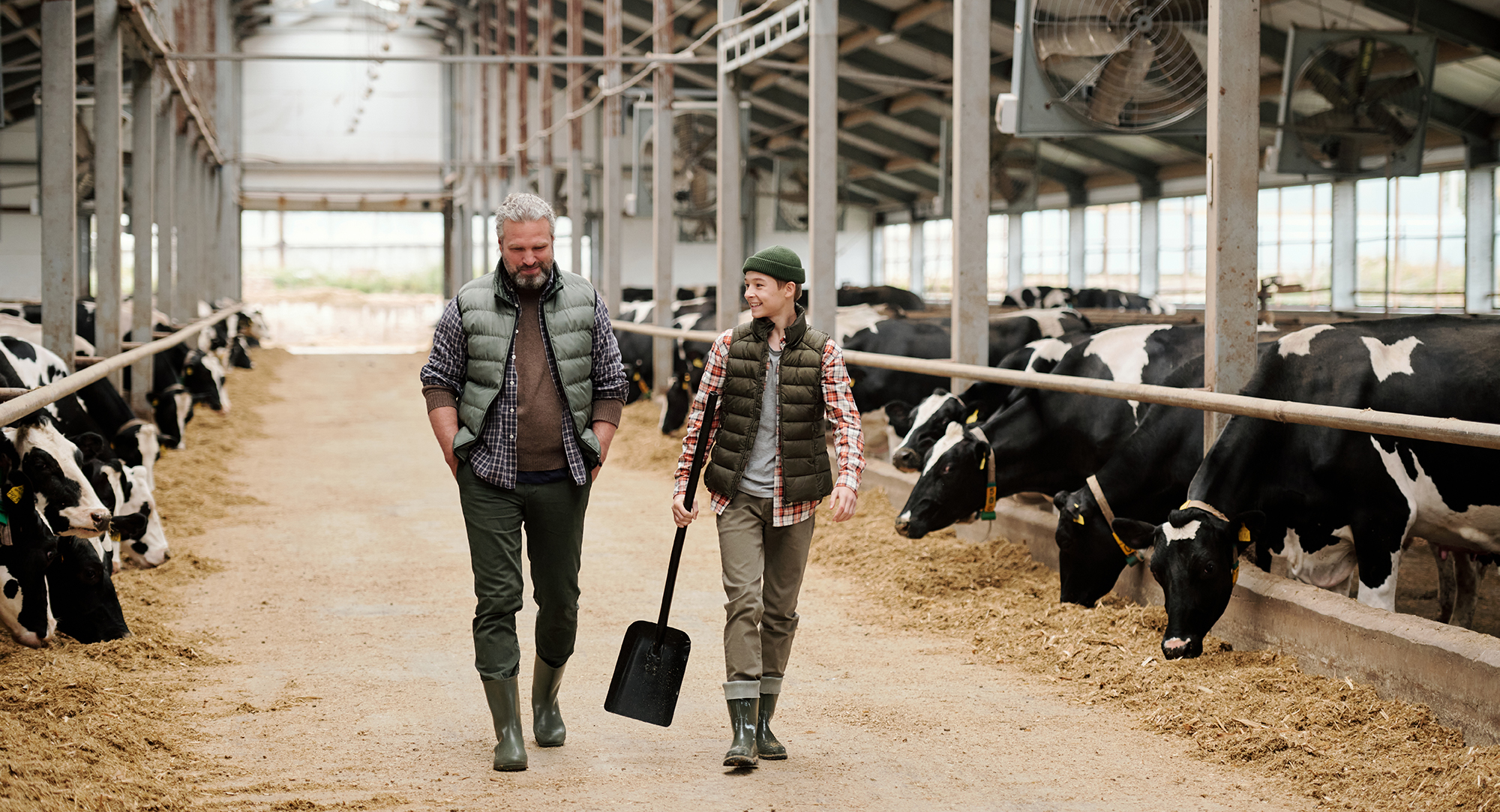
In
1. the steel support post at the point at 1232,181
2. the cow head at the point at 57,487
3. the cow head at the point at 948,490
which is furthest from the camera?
the cow head at the point at 948,490

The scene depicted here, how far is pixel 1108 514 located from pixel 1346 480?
1.04m

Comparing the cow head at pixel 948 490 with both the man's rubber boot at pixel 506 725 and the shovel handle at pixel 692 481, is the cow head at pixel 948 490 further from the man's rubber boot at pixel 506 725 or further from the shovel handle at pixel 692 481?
the man's rubber boot at pixel 506 725

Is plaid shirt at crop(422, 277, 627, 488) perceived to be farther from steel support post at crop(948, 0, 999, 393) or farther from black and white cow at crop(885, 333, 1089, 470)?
steel support post at crop(948, 0, 999, 393)

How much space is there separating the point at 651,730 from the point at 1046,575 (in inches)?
112

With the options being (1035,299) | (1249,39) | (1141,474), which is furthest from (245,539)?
(1035,299)

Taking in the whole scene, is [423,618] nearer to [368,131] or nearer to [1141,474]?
[1141,474]

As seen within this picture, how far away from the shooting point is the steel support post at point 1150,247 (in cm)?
2717

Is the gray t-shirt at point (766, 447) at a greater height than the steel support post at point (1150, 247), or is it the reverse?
the steel support post at point (1150, 247)

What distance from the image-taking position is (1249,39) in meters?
5.68

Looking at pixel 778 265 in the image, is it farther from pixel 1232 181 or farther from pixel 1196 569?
pixel 1232 181

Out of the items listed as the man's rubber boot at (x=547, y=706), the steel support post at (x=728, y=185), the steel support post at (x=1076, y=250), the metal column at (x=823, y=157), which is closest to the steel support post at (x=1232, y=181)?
the man's rubber boot at (x=547, y=706)

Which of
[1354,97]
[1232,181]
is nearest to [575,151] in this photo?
[1354,97]

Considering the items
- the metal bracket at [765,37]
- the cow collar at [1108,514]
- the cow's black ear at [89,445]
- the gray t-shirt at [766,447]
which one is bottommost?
the cow collar at [1108,514]

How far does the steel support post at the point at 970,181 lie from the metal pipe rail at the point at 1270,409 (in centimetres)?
62
